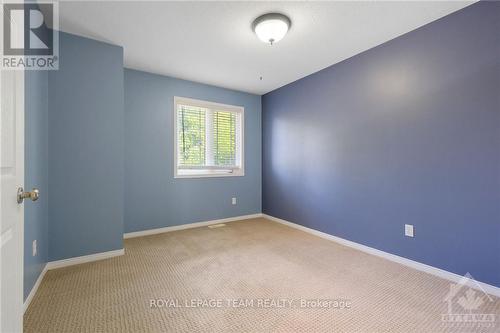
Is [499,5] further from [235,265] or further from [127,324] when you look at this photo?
[127,324]

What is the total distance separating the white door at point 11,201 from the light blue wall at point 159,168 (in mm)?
2530

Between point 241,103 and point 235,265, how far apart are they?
120 inches

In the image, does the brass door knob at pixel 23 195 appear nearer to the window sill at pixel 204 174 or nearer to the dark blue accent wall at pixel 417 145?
the window sill at pixel 204 174

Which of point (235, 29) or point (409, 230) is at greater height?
point (235, 29)

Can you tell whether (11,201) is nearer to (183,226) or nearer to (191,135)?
(183,226)

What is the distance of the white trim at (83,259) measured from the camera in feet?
7.93

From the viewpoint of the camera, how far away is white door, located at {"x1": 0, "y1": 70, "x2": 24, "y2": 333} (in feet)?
2.72

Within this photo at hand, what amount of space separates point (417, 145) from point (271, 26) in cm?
194

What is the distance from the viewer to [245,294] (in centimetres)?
195

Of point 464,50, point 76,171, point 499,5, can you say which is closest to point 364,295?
point 464,50

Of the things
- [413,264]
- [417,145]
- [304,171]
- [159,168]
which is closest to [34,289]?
[159,168]

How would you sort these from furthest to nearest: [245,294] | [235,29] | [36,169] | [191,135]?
[191,135]
[235,29]
[36,169]
[245,294]

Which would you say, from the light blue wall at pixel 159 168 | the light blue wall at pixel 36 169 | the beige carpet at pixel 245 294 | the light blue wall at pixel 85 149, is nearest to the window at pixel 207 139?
the light blue wall at pixel 159 168

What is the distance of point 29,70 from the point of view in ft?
6.22
